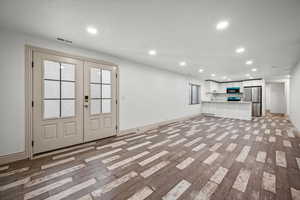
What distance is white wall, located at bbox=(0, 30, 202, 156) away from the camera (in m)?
2.29

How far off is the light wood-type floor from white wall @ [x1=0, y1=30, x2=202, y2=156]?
816 millimetres

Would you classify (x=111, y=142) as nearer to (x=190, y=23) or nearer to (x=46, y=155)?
(x=46, y=155)

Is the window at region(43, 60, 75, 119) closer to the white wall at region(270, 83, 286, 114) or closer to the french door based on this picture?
the french door

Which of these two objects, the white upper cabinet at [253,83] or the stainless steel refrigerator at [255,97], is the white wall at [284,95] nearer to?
the white upper cabinet at [253,83]

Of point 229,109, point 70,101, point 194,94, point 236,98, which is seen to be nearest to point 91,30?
point 70,101

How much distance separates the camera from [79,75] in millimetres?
3158

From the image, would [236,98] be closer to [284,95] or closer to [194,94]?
[194,94]

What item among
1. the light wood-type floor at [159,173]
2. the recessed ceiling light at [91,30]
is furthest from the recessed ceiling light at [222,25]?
the light wood-type floor at [159,173]

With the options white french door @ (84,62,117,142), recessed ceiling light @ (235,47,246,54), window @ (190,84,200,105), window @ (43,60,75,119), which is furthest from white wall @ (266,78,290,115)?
window @ (43,60,75,119)

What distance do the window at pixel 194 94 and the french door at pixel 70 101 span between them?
530cm

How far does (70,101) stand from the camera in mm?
Result: 3039

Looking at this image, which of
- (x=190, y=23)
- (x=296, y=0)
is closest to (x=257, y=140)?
(x=296, y=0)

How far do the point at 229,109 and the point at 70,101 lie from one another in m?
8.17

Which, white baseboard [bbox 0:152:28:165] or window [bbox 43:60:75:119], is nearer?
white baseboard [bbox 0:152:28:165]
